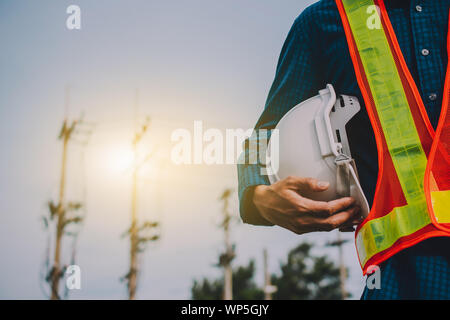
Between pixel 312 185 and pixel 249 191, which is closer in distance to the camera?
pixel 312 185

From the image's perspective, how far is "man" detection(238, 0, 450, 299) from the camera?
4.12 ft

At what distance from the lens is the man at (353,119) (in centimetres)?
125

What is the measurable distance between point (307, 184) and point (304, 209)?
7 cm

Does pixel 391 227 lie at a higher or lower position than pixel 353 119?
lower

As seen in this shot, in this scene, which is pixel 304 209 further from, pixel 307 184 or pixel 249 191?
pixel 249 191

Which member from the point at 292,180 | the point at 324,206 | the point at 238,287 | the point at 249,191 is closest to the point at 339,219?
the point at 324,206

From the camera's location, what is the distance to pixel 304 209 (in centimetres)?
129

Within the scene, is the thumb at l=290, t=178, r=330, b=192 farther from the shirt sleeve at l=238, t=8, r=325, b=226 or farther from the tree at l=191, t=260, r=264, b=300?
the tree at l=191, t=260, r=264, b=300

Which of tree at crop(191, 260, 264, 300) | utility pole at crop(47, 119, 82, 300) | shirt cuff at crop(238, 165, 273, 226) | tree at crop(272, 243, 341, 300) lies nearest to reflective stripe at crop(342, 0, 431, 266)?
shirt cuff at crop(238, 165, 273, 226)

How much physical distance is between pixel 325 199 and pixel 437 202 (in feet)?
0.94

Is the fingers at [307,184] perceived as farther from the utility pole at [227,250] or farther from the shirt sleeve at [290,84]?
the utility pole at [227,250]

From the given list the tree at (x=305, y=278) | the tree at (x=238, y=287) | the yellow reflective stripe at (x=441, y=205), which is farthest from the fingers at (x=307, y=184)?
the tree at (x=305, y=278)

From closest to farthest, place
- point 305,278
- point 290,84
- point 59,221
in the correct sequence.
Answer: point 290,84 → point 59,221 → point 305,278
